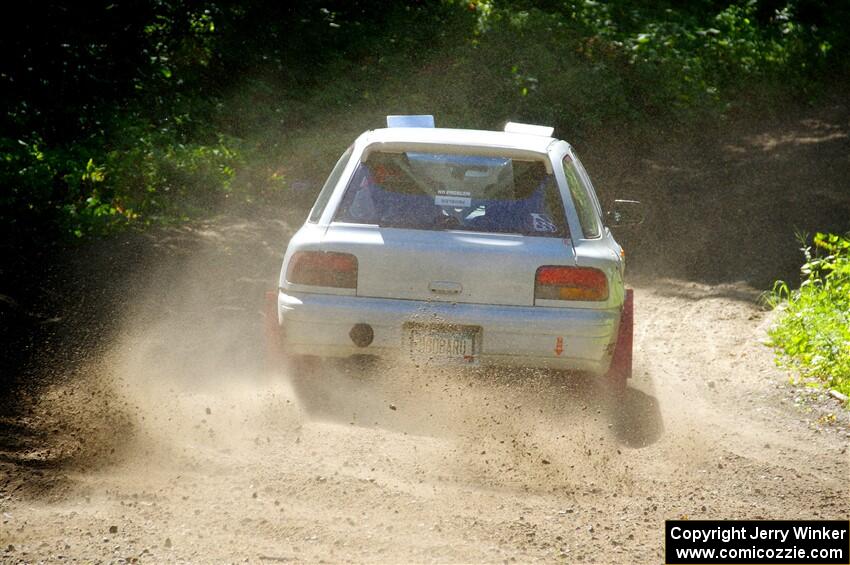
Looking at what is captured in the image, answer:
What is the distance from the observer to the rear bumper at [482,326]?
598cm

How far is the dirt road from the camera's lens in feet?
14.9

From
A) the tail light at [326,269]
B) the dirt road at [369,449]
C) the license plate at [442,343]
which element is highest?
the tail light at [326,269]

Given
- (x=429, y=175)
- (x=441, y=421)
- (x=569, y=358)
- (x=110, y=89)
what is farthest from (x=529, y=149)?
(x=110, y=89)

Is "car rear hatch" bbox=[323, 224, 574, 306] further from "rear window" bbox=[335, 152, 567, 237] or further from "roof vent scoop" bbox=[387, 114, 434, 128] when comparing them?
"roof vent scoop" bbox=[387, 114, 434, 128]

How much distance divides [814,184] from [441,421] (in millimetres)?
10903

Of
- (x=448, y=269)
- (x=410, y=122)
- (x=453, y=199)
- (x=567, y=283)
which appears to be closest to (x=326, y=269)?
(x=448, y=269)

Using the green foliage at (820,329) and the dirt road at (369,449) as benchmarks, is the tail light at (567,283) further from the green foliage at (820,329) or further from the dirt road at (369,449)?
the green foliage at (820,329)

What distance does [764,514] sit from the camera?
16.5ft

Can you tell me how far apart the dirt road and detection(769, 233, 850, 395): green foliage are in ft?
0.71

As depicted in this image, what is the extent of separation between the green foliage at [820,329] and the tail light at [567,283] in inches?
90.4

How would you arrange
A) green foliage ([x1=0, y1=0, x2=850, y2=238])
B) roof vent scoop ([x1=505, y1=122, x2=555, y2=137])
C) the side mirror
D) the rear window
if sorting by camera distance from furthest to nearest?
green foliage ([x1=0, y1=0, x2=850, y2=238]) → the side mirror → roof vent scoop ([x1=505, y1=122, x2=555, y2=137]) → the rear window

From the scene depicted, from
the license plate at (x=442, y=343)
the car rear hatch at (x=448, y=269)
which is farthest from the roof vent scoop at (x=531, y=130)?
the license plate at (x=442, y=343)

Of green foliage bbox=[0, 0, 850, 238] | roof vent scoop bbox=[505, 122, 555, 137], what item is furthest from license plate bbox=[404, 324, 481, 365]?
green foliage bbox=[0, 0, 850, 238]

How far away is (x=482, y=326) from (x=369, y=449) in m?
0.90
